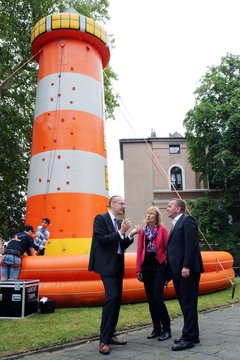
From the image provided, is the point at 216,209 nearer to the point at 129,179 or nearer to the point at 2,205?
the point at 129,179

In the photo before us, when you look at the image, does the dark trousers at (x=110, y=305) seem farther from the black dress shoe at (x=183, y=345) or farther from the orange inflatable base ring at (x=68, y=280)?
the orange inflatable base ring at (x=68, y=280)

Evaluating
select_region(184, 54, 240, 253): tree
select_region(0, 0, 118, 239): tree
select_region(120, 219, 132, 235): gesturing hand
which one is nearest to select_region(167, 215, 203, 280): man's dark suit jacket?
select_region(120, 219, 132, 235): gesturing hand

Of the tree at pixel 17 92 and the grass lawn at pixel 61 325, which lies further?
the tree at pixel 17 92

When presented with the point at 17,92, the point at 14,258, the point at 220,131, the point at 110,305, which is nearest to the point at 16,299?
the point at 14,258

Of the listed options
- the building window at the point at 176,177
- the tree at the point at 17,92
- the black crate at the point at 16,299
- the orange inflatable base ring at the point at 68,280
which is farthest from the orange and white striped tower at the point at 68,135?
the building window at the point at 176,177

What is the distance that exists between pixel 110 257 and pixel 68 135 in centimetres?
592

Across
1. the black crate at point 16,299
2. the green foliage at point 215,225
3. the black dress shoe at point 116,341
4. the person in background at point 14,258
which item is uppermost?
the green foliage at point 215,225

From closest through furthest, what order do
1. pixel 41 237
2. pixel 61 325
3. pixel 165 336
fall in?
pixel 165 336 → pixel 61 325 → pixel 41 237

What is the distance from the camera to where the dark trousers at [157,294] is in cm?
565

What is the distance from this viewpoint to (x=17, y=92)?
61.0 ft

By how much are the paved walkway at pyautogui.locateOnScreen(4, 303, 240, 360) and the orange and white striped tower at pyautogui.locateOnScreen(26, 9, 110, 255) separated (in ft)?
14.4

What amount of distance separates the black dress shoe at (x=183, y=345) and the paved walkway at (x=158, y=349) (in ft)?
0.20

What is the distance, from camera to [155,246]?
584 centimetres

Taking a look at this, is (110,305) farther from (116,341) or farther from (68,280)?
(68,280)
